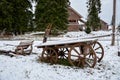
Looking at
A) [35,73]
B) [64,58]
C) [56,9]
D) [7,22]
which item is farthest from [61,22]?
[35,73]

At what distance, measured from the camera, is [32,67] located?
13703mm

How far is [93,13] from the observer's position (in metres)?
67.9

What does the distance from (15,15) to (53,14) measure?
22.6 ft

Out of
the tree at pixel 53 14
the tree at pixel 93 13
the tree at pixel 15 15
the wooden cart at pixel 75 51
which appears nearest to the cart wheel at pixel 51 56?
the wooden cart at pixel 75 51

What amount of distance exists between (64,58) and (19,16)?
24068mm

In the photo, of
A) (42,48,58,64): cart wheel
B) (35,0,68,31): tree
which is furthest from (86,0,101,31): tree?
(42,48,58,64): cart wheel

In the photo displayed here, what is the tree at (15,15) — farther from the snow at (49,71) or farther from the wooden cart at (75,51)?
the wooden cart at (75,51)

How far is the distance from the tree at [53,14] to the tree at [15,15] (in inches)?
132

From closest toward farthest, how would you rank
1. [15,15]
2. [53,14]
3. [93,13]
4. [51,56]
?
[51,56], [15,15], [53,14], [93,13]

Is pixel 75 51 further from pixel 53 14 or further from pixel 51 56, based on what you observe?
pixel 53 14

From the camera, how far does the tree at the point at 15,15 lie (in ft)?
121

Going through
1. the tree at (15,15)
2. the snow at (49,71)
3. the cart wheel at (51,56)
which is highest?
the tree at (15,15)

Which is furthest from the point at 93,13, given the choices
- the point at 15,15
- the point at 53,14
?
the point at 15,15

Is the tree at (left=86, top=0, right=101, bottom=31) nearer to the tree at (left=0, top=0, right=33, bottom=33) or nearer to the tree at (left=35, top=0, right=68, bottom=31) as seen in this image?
the tree at (left=35, top=0, right=68, bottom=31)
